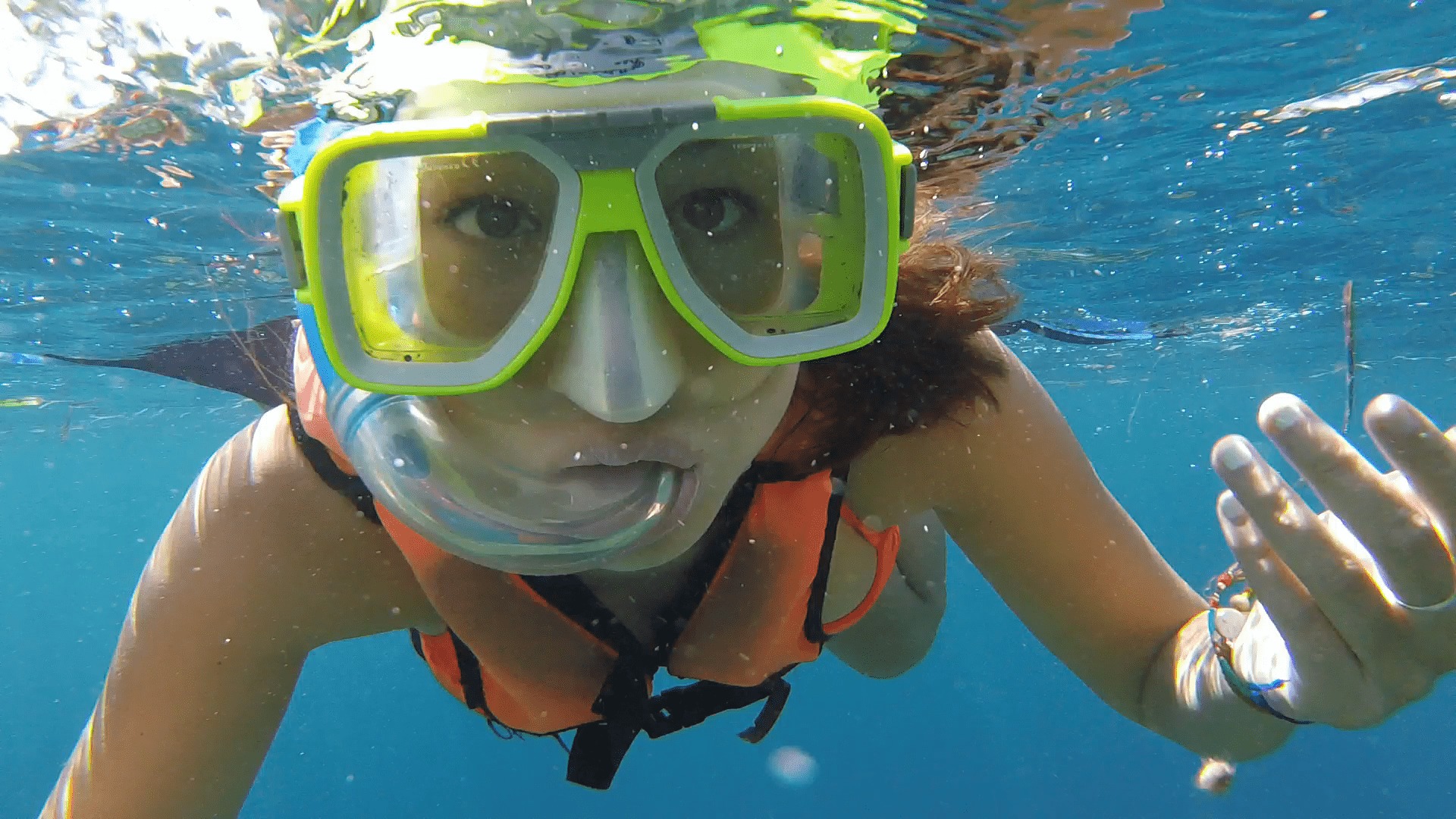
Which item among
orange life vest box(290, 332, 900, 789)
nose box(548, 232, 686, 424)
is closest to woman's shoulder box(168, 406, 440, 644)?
orange life vest box(290, 332, 900, 789)

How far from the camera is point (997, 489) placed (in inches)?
126

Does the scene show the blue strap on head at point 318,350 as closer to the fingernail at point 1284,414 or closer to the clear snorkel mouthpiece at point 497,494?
the clear snorkel mouthpiece at point 497,494

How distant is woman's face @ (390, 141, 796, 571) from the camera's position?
6.39 ft

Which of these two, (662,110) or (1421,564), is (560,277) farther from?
(1421,564)

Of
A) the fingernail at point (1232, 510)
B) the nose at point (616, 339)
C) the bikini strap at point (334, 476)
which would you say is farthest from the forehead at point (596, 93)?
the fingernail at point (1232, 510)

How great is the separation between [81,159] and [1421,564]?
809cm

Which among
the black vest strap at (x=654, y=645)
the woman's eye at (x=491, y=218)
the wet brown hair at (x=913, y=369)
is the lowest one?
the black vest strap at (x=654, y=645)

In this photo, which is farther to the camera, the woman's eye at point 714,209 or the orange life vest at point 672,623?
the orange life vest at point 672,623

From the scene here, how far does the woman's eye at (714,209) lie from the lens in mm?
2061

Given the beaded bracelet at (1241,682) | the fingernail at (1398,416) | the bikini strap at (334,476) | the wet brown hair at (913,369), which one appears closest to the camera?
the fingernail at (1398,416)

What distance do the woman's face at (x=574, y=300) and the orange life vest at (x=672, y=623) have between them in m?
0.99

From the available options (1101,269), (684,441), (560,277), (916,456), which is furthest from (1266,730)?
(1101,269)

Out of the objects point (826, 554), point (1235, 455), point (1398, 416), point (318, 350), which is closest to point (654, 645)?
point (826, 554)

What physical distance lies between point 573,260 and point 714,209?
0.42 meters
